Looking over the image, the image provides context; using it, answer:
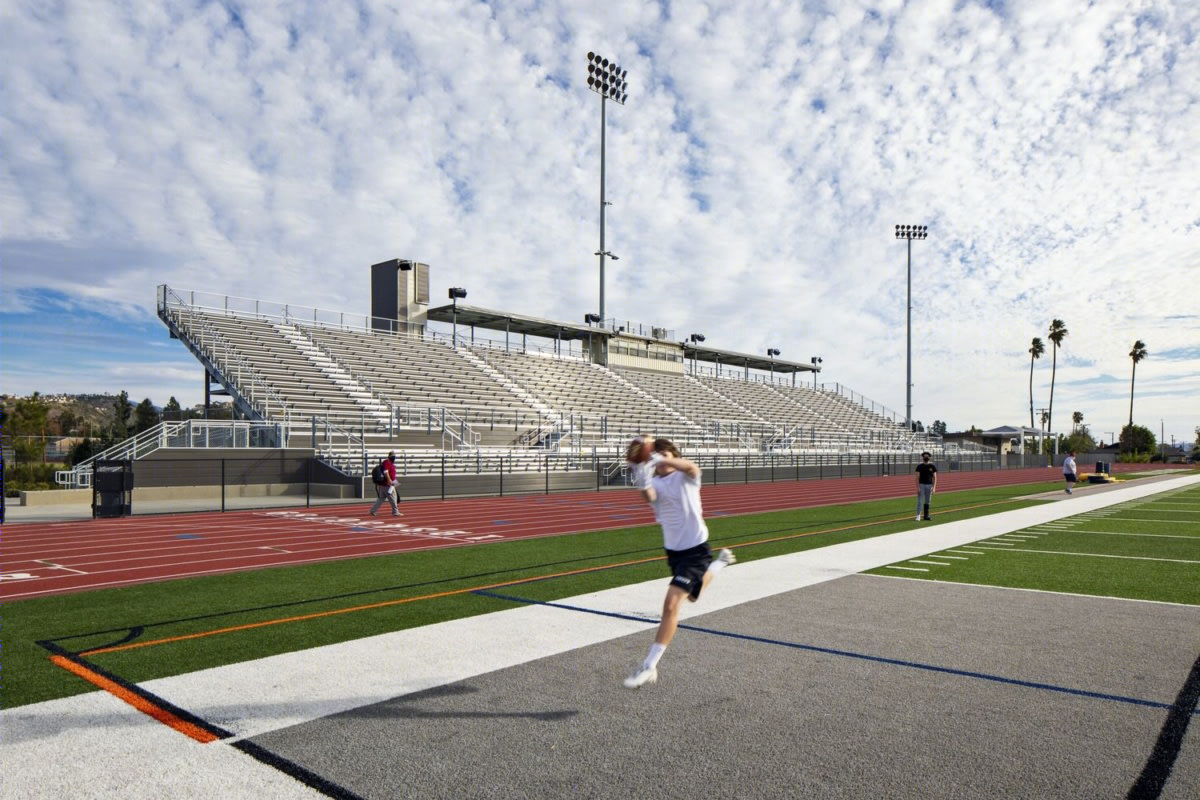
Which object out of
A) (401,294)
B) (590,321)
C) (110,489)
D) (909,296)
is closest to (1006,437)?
(909,296)

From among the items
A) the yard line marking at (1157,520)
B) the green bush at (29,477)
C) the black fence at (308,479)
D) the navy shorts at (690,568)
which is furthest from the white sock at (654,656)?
the green bush at (29,477)

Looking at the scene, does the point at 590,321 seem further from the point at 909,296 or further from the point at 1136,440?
the point at 1136,440

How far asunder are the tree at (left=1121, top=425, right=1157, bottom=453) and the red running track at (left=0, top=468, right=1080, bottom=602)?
106 m

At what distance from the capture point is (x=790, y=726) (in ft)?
15.7

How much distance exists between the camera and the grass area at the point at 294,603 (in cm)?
641

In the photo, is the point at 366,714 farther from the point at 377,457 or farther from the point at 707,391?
the point at 707,391

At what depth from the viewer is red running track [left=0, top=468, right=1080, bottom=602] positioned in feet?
37.3

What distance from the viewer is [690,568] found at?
18.6ft

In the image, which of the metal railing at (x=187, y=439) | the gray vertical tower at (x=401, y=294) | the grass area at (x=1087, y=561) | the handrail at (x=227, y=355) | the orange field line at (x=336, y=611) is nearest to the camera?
the orange field line at (x=336, y=611)

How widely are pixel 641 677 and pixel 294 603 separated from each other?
16.0 feet

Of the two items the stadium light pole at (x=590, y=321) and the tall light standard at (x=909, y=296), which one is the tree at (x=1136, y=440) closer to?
the tall light standard at (x=909, y=296)

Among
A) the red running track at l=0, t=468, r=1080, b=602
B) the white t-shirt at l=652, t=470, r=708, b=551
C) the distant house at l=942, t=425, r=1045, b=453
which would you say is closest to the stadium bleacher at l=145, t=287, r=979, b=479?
the red running track at l=0, t=468, r=1080, b=602

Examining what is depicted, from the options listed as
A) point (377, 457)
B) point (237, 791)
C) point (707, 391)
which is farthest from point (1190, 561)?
point (707, 391)

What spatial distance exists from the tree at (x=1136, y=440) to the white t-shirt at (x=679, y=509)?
4726 inches
